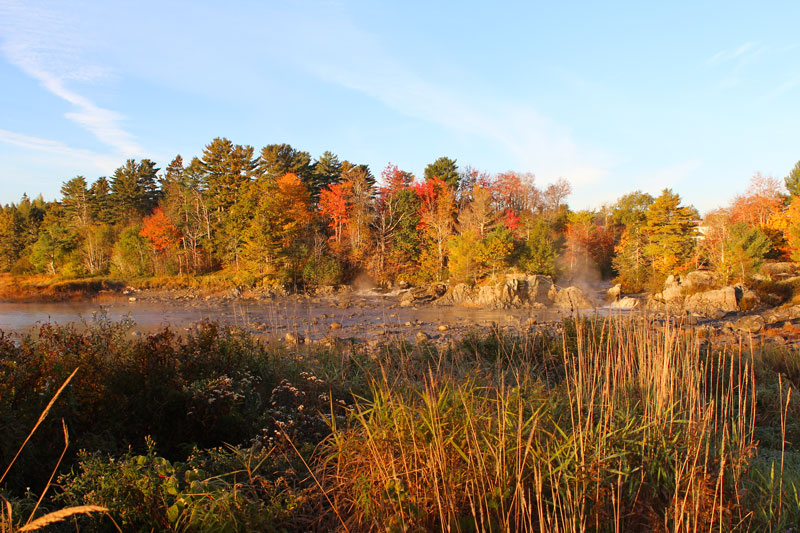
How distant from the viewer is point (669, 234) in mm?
31953

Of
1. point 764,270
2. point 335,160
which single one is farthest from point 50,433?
point 335,160

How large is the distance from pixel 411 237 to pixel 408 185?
8.58 metres

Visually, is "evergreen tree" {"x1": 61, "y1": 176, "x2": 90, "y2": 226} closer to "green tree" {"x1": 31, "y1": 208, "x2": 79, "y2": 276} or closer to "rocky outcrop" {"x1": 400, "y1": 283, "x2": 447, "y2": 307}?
"green tree" {"x1": 31, "y1": 208, "x2": 79, "y2": 276}

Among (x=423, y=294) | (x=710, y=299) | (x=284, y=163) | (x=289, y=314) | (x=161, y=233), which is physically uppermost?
(x=284, y=163)

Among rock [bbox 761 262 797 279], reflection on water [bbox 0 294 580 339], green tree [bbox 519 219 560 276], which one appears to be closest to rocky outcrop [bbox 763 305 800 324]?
rock [bbox 761 262 797 279]

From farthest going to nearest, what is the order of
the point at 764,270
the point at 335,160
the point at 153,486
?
the point at 335,160 → the point at 764,270 → the point at 153,486

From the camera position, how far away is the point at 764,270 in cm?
2744

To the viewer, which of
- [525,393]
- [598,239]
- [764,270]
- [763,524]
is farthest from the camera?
[598,239]

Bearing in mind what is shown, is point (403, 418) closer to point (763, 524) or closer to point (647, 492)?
point (647, 492)

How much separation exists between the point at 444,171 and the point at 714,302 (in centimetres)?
2500

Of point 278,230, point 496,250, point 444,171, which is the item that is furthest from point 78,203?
point 496,250

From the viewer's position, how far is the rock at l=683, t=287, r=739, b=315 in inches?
888

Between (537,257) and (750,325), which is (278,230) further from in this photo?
(750,325)

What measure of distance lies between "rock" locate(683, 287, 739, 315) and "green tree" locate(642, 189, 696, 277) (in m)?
8.07
